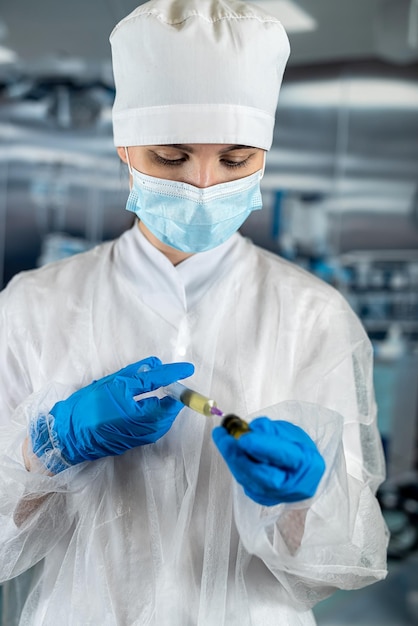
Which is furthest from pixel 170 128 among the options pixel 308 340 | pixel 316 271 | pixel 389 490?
pixel 389 490

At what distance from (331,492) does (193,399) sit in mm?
205

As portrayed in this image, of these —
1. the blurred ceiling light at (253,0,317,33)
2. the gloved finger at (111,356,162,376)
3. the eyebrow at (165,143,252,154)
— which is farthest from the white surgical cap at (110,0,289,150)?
the blurred ceiling light at (253,0,317,33)

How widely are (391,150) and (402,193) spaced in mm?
199

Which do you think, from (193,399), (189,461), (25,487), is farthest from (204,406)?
(25,487)

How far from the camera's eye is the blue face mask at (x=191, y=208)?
3.31ft

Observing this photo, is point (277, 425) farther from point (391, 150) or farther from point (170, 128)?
point (391, 150)

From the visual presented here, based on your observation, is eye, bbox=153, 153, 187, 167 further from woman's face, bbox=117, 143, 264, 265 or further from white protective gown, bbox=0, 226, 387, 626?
white protective gown, bbox=0, 226, 387, 626

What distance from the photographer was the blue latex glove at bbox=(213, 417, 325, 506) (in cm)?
78

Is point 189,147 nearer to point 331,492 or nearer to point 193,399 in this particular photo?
point 193,399

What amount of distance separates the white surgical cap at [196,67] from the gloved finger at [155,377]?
31 cm

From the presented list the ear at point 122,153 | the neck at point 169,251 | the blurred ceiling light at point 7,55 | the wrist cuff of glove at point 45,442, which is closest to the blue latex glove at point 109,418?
the wrist cuff of glove at point 45,442

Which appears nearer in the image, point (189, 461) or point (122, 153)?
point (189, 461)

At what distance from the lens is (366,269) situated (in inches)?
128

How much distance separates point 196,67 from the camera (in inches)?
38.3
